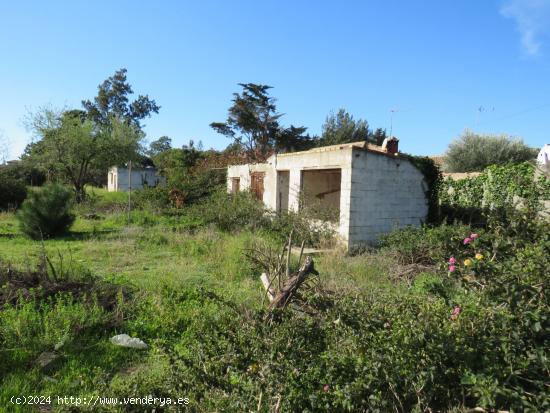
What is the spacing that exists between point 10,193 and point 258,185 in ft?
41.5

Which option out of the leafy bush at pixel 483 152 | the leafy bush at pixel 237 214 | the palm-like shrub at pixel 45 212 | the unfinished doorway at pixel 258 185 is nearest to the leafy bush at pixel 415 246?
the leafy bush at pixel 237 214

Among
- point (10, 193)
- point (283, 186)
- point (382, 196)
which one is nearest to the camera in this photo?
point (382, 196)

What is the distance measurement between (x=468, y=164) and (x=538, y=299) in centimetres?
1777

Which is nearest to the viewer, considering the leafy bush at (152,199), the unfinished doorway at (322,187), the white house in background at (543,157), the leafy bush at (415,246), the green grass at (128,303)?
the green grass at (128,303)

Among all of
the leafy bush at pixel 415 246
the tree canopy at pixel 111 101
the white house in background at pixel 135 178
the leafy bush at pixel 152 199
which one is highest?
the tree canopy at pixel 111 101

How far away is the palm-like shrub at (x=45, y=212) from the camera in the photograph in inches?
393

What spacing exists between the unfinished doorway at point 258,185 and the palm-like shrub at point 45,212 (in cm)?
647

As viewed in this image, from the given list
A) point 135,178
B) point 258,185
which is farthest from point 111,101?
point 258,185

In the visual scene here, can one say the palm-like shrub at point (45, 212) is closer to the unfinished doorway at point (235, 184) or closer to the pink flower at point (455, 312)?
the unfinished doorway at point (235, 184)

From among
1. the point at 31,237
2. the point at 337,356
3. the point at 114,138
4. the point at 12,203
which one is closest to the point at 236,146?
the point at 114,138

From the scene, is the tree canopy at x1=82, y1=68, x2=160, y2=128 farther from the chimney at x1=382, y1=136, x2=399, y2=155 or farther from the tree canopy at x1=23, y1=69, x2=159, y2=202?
the chimney at x1=382, y1=136, x2=399, y2=155

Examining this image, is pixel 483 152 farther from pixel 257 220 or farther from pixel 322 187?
pixel 257 220

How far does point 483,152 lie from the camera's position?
17797 millimetres

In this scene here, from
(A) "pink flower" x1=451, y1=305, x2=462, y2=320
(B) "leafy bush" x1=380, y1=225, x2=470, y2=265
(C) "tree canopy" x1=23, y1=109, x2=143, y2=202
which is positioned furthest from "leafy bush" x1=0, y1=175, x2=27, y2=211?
(A) "pink flower" x1=451, y1=305, x2=462, y2=320
